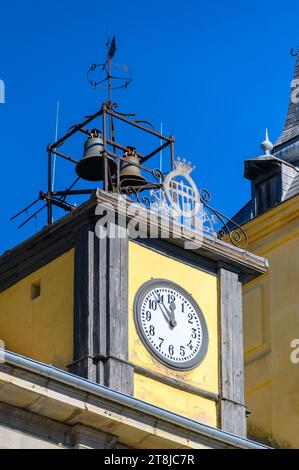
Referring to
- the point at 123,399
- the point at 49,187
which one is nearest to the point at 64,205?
the point at 49,187

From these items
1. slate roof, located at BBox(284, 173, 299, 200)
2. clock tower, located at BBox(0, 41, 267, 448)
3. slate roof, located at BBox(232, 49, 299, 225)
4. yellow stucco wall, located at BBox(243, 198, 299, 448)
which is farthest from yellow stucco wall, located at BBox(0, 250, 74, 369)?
slate roof, located at BBox(284, 173, 299, 200)

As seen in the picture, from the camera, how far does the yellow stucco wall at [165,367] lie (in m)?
39.4

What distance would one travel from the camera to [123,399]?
117 feet

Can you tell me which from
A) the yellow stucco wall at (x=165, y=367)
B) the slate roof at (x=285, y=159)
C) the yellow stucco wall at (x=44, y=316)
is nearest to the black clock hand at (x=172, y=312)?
the yellow stucco wall at (x=165, y=367)

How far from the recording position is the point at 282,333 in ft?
158

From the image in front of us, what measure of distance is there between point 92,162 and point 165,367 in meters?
3.91

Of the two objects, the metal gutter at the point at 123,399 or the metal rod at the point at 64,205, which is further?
the metal rod at the point at 64,205

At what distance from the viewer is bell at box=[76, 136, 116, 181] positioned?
A: 41.6 metres

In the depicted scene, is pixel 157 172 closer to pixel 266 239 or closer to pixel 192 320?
pixel 192 320

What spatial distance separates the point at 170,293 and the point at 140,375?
1779 mm

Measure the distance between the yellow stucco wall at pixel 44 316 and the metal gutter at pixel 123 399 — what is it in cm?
348

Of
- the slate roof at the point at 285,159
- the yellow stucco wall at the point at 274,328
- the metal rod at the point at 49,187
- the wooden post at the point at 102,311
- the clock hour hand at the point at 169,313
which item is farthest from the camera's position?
the slate roof at the point at 285,159

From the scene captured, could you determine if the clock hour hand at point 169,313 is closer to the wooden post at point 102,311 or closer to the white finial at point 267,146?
the wooden post at point 102,311

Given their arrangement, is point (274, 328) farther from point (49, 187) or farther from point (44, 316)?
point (44, 316)
